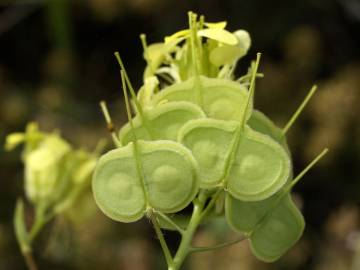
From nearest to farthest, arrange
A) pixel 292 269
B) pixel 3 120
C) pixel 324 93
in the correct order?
pixel 292 269
pixel 324 93
pixel 3 120

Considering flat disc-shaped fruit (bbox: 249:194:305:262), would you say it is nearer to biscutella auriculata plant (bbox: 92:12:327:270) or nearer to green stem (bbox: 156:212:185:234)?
biscutella auriculata plant (bbox: 92:12:327:270)

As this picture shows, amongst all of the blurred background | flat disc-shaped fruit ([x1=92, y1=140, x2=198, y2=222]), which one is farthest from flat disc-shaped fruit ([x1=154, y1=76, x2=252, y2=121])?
the blurred background

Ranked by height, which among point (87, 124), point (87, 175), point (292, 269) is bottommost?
point (292, 269)

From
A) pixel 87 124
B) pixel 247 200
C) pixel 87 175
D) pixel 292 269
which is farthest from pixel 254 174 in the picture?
pixel 87 124

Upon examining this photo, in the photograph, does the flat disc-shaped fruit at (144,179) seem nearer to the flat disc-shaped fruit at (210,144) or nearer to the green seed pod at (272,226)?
the flat disc-shaped fruit at (210,144)

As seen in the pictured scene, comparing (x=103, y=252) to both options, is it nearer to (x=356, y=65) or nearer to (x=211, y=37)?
(x=356, y=65)

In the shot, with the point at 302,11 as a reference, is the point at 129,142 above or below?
above

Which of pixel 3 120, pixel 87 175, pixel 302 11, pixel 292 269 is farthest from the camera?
pixel 302 11
